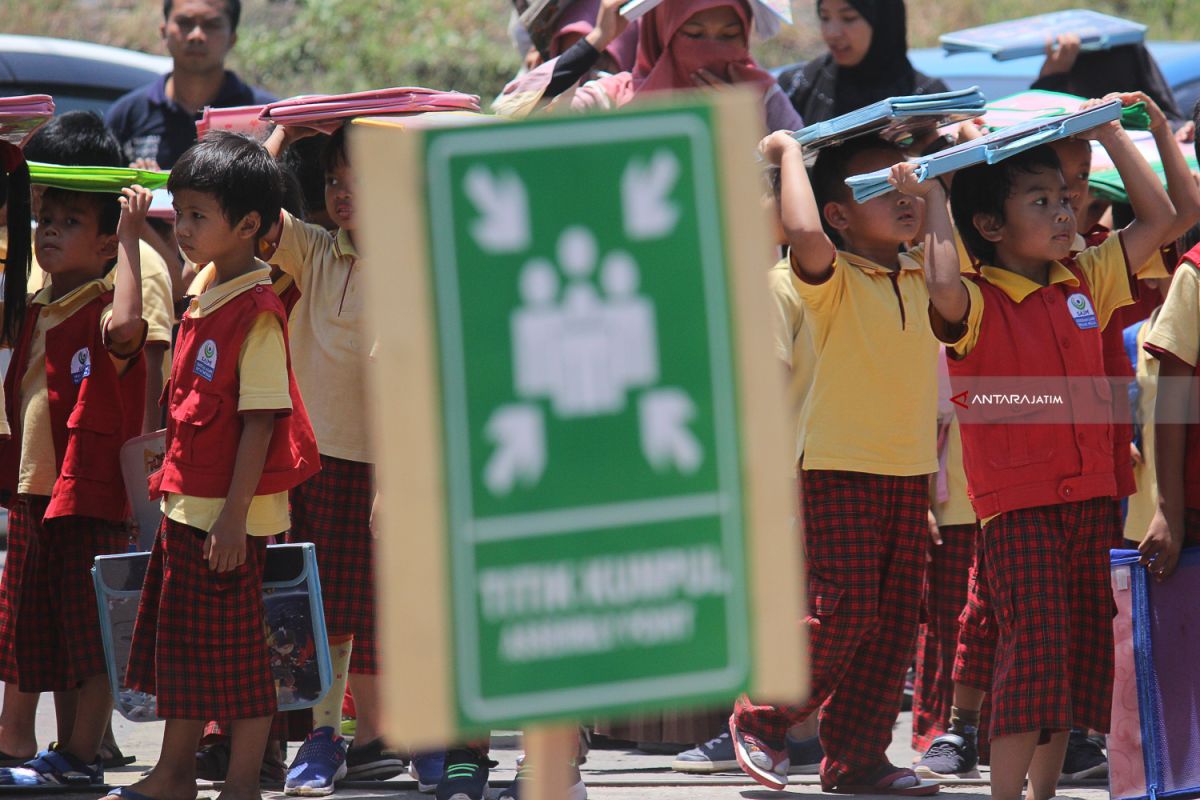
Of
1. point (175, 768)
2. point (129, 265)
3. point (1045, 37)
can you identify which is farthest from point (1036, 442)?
point (1045, 37)

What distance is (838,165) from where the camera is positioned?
4.36 m

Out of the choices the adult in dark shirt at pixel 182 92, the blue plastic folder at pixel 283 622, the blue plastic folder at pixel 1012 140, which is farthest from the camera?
the adult in dark shirt at pixel 182 92

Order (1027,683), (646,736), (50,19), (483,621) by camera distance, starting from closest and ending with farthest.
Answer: (483,621) → (1027,683) → (646,736) → (50,19)

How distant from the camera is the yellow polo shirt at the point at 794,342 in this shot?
434cm

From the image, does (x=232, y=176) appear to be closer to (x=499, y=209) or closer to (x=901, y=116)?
(x=901, y=116)

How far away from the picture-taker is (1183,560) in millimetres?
3779

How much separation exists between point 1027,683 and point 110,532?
7.56ft

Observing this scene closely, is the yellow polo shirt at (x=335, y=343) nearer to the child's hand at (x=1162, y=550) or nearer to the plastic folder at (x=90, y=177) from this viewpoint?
the plastic folder at (x=90, y=177)

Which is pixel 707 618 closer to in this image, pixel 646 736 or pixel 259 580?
pixel 259 580

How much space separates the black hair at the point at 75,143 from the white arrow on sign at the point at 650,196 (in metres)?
3.33

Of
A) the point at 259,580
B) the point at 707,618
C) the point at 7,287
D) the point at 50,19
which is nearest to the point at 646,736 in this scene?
the point at 259,580

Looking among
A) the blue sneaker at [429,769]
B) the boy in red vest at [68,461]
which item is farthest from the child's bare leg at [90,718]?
the blue sneaker at [429,769]

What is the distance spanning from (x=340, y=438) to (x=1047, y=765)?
1899 millimetres

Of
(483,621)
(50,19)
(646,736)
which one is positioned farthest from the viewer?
(50,19)
